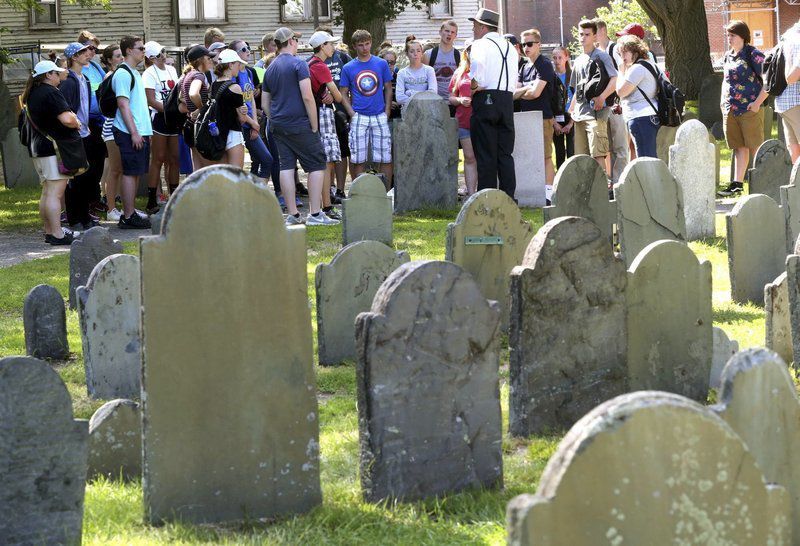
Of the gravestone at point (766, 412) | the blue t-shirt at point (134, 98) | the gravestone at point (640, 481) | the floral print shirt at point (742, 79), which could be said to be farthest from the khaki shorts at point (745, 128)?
the gravestone at point (640, 481)

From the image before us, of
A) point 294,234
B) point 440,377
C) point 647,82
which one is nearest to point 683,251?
point 440,377

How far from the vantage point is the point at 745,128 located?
14578 millimetres

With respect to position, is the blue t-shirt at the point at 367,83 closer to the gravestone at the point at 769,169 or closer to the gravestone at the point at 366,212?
the gravestone at the point at 366,212

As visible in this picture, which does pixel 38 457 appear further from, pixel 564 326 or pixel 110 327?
pixel 110 327

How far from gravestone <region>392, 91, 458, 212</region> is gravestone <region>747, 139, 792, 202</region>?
3704mm

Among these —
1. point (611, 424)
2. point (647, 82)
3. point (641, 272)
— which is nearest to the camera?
point (611, 424)

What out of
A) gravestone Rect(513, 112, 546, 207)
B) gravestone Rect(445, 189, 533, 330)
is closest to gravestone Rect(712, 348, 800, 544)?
gravestone Rect(445, 189, 533, 330)

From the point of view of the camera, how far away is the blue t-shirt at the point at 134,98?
13.4m

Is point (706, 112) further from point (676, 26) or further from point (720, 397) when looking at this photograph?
point (720, 397)

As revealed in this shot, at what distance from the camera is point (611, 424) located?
305 centimetres

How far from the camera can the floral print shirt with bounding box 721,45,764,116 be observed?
14469 mm

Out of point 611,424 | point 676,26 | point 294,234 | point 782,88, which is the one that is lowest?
point 611,424

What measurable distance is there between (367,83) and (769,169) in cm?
465

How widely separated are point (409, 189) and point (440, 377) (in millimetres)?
9613
